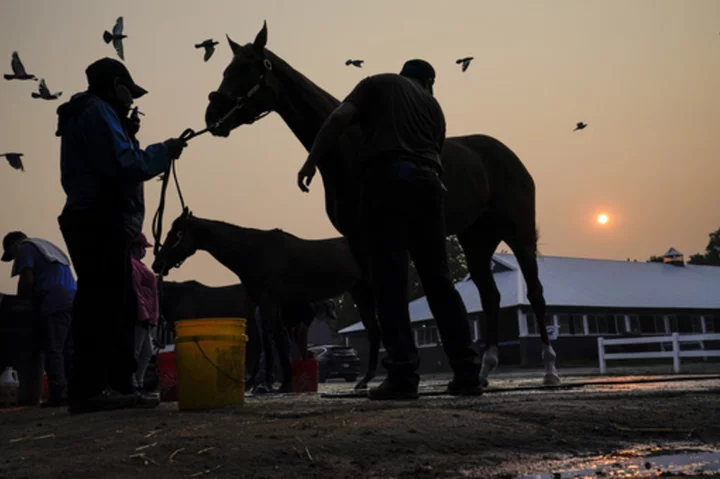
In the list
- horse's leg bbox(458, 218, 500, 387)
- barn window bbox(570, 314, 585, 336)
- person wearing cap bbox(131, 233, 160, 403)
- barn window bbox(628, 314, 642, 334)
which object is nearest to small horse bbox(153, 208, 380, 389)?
person wearing cap bbox(131, 233, 160, 403)

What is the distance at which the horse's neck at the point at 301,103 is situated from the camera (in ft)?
23.0

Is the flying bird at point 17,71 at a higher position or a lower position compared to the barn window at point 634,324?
higher

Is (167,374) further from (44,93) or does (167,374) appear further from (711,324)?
(711,324)

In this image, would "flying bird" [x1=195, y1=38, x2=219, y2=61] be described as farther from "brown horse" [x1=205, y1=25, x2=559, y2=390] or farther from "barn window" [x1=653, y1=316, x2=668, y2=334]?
"barn window" [x1=653, y1=316, x2=668, y2=334]

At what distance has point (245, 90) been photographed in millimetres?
7156

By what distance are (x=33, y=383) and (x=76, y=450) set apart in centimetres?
684

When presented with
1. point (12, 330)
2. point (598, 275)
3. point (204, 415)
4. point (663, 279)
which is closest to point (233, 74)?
point (204, 415)

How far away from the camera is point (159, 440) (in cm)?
358

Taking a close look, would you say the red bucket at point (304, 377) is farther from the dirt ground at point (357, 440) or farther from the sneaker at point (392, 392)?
the dirt ground at point (357, 440)

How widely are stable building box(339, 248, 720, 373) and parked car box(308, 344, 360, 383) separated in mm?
10909

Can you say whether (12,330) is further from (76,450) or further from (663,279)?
(663,279)

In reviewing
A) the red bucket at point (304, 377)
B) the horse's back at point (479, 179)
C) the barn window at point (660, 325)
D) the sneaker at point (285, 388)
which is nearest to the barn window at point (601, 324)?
the barn window at point (660, 325)

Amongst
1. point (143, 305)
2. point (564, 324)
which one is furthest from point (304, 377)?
point (564, 324)

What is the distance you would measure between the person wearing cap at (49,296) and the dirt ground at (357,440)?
413 centimetres
